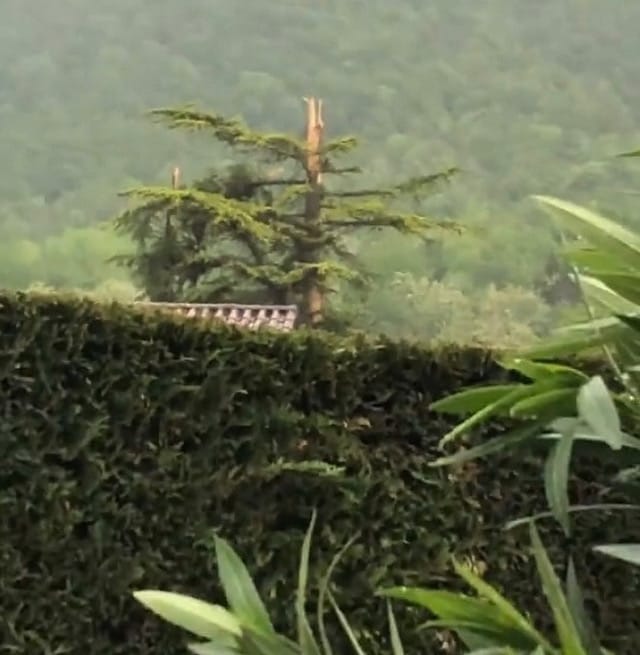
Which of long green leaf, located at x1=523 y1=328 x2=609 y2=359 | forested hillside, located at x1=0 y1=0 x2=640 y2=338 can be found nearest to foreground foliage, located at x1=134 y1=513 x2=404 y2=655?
long green leaf, located at x1=523 y1=328 x2=609 y2=359

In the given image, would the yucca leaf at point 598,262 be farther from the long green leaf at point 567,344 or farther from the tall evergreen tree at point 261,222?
the tall evergreen tree at point 261,222

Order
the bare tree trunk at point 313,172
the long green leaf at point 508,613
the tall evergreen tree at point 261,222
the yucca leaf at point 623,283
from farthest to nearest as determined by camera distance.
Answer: the bare tree trunk at point 313,172 < the tall evergreen tree at point 261,222 < the yucca leaf at point 623,283 < the long green leaf at point 508,613

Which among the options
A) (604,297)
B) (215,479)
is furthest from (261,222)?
(604,297)

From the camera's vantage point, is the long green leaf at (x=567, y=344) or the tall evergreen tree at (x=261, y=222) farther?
the tall evergreen tree at (x=261, y=222)

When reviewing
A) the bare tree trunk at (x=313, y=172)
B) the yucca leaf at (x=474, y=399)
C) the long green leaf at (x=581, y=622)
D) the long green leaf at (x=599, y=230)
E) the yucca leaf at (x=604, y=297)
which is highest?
the bare tree trunk at (x=313, y=172)

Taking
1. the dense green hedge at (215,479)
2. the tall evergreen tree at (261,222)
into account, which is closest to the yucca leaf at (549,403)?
the dense green hedge at (215,479)

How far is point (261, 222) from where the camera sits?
670cm

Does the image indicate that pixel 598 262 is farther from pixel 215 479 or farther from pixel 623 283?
pixel 215 479

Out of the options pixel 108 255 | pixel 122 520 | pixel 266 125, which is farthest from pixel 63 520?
pixel 266 125

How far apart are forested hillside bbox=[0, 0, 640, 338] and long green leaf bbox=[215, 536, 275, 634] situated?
395 cm

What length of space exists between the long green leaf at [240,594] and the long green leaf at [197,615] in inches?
0.7

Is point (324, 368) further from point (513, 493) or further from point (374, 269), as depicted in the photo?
point (374, 269)

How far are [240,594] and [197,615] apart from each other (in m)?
0.07

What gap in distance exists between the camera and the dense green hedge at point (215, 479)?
7.93ft
